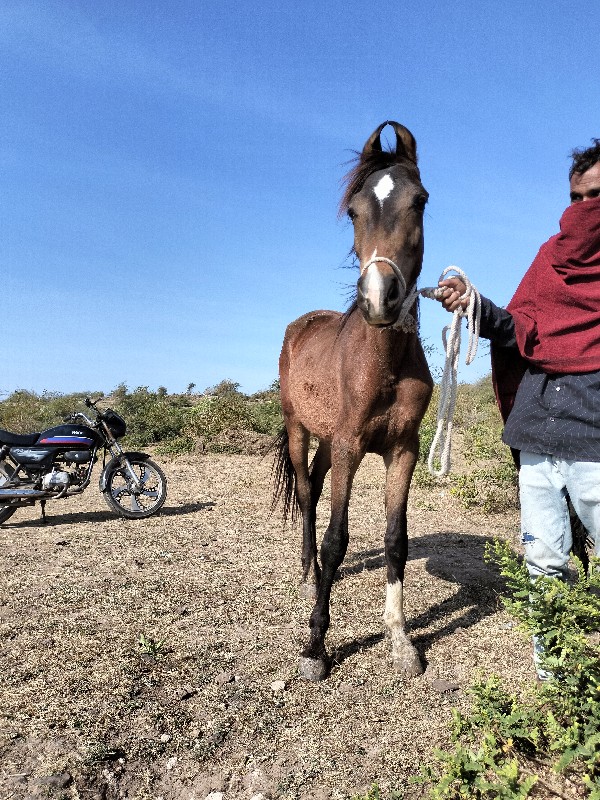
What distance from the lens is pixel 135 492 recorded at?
673 cm

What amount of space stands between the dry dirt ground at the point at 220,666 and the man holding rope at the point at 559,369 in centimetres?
56

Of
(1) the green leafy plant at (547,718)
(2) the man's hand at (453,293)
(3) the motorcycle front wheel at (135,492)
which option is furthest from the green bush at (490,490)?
(1) the green leafy plant at (547,718)

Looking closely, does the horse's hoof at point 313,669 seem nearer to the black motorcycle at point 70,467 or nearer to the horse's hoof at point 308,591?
the horse's hoof at point 308,591

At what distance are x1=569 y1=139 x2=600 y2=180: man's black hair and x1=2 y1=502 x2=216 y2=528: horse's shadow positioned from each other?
18.0ft

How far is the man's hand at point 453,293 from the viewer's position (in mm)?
2434

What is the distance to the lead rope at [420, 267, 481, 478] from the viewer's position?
7.89ft

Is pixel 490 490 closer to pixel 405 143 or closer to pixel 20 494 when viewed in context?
pixel 405 143

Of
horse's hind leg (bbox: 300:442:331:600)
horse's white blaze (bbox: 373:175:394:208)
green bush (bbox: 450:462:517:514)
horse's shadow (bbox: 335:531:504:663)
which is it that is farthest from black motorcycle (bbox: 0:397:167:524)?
horse's white blaze (bbox: 373:175:394:208)

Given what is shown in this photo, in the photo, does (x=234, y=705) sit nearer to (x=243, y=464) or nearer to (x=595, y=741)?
(x=595, y=741)

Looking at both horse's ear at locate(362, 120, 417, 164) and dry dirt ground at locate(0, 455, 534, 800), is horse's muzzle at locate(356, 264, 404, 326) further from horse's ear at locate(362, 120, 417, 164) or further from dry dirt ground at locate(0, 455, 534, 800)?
dry dirt ground at locate(0, 455, 534, 800)

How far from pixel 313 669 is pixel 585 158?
270 centimetres

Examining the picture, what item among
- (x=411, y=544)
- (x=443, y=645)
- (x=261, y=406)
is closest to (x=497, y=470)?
(x=411, y=544)

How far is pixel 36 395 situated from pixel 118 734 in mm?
17838

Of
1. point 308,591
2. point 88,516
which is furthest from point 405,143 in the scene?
point 88,516
